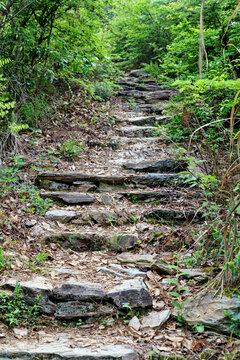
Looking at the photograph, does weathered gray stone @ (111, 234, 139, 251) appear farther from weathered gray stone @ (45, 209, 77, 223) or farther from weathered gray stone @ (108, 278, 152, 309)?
weathered gray stone @ (108, 278, 152, 309)

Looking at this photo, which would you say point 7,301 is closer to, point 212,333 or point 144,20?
point 212,333

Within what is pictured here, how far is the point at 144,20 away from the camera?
10336mm

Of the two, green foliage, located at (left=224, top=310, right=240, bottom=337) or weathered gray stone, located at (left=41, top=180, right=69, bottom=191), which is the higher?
weathered gray stone, located at (left=41, top=180, right=69, bottom=191)

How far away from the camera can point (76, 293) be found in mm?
2121

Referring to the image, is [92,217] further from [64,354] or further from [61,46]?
[61,46]

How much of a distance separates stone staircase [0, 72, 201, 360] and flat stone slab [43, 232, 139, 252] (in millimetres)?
11

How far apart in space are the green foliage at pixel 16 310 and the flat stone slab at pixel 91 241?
0.96 m

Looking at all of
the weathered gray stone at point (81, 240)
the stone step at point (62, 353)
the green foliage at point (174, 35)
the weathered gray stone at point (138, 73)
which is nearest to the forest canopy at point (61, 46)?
the green foliage at point (174, 35)

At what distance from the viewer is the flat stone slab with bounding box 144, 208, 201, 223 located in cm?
335

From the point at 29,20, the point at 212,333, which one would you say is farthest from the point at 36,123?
the point at 212,333

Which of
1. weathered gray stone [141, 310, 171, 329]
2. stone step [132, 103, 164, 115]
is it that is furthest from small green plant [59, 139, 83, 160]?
weathered gray stone [141, 310, 171, 329]

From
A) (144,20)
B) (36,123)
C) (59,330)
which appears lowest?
(59,330)

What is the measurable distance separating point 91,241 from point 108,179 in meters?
1.36

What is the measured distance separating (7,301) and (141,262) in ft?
4.03
